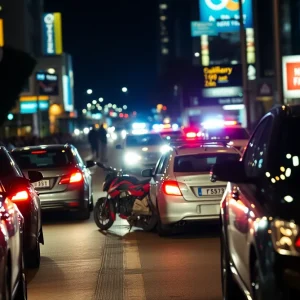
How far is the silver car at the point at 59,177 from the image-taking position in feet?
57.4

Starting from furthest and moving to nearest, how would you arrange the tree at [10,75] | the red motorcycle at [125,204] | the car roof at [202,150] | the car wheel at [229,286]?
1. the tree at [10,75]
2. the red motorcycle at [125,204]
3. the car roof at [202,150]
4. the car wheel at [229,286]

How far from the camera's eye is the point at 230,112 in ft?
238

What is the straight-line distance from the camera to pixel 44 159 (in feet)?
60.4

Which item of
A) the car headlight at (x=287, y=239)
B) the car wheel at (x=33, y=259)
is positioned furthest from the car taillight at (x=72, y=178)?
the car headlight at (x=287, y=239)

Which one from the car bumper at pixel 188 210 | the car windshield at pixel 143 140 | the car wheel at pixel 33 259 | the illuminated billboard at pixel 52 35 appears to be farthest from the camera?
the illuminated billboard at pixel 52 35

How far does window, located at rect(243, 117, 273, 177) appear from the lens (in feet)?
23.7

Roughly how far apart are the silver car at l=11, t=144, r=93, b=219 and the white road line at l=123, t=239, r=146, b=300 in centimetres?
352

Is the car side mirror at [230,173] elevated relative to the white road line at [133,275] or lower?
elevated

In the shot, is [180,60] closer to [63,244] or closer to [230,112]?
[230,112]

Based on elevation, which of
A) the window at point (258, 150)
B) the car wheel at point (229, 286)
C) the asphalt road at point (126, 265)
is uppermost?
the window at point (258, 150)

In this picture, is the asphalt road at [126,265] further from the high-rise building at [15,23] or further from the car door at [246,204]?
the high-rise building at [15,23]

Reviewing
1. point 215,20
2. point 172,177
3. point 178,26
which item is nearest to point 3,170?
point 172,177

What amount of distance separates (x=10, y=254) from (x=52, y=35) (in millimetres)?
87991

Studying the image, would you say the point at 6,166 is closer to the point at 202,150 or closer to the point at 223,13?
the point at 202,150
